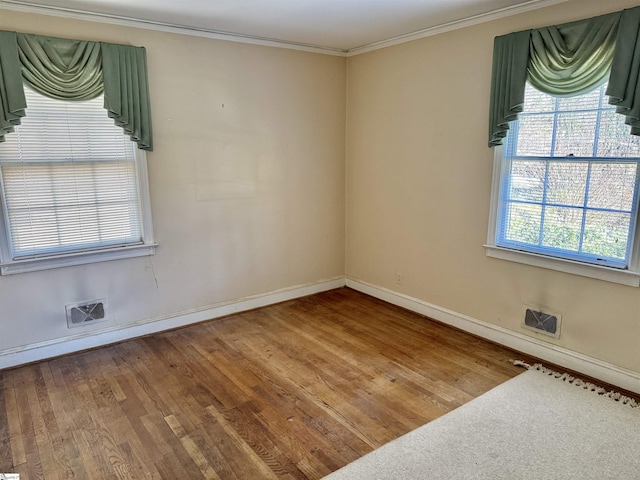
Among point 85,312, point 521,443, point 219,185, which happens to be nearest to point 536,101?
point 521,443

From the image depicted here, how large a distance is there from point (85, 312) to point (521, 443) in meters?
3.14

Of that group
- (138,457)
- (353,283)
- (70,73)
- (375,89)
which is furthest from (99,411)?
(375,89)

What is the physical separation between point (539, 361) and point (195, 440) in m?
2.42

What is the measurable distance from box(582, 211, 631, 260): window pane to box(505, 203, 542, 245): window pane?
0.33 metres

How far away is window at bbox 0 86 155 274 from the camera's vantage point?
301 cm

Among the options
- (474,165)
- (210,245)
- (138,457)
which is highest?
(474,165)

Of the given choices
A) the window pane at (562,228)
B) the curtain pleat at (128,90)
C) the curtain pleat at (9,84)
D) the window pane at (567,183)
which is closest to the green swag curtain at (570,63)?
the window pane at (567,183)

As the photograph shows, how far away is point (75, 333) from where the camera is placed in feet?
11.0

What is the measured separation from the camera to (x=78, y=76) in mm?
3049

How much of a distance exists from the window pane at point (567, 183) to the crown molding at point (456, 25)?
3.45ft

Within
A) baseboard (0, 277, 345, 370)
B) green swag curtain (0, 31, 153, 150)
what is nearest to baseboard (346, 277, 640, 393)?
baseboard (0, 277, 345, 370)

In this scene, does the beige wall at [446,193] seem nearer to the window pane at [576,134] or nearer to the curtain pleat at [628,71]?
the curtain pleat at [628,71]

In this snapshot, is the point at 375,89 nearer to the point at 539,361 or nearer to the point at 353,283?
the point at 353,283

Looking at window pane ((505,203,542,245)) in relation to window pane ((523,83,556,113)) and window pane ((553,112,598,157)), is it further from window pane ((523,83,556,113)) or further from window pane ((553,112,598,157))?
window pane ((523,83,556,113))
